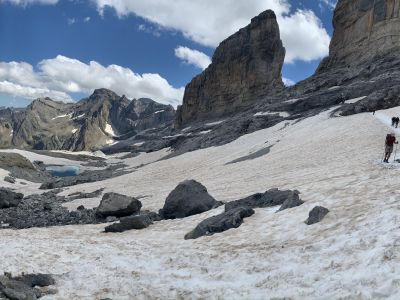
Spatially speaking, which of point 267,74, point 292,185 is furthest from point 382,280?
point 267,74

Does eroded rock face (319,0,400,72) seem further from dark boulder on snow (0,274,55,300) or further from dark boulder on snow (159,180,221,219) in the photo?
dark boulder on snow (0,274,55,300)

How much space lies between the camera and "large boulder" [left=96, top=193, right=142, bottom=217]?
952 inches

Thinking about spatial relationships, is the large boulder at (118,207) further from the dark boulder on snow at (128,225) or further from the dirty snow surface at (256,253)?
the dark boulder on snow at (128,225)

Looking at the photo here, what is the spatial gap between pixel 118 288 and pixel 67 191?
Answer: 32.8 metres

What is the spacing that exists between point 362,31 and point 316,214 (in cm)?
8589

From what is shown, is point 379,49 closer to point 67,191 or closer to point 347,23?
point 347,23

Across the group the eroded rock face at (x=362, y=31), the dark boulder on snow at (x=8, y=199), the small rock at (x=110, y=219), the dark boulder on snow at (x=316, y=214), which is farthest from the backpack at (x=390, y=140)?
the eroded rock face at (x=362, y=31)

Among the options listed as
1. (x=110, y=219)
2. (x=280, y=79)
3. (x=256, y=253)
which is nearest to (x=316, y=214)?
(x=256, y=253)

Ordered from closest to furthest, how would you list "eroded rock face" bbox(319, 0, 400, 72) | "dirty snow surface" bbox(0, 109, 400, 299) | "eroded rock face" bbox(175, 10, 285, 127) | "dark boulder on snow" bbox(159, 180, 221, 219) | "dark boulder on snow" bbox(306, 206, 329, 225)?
"dirty snow surface" bbox(0, 109, 400, 299) → "dark boulder on snow" bbox(306, 206, 329, 225) → "dark boulder on snow" bbox(159, 180, 221, 219) → "eroded rock face" bbox(319, 0, 400, 72) → "eroded rock face" bbox(175, 10, 285, 127)

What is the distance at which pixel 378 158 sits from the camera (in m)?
26.2

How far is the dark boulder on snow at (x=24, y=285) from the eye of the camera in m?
11.2

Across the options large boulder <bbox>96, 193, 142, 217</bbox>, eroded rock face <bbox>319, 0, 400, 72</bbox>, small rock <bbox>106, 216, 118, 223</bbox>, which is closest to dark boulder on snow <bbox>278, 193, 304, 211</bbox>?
large boulder <bbox>96, 193, 142, 217</bbox>

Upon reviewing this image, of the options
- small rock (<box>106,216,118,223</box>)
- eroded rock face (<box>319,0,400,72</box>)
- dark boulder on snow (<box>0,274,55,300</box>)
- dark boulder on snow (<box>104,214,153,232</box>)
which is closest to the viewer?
dark boulder on snow (<box>0,274,55,300</box>)

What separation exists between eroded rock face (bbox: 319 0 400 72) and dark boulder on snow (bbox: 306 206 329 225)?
73.8 meters
